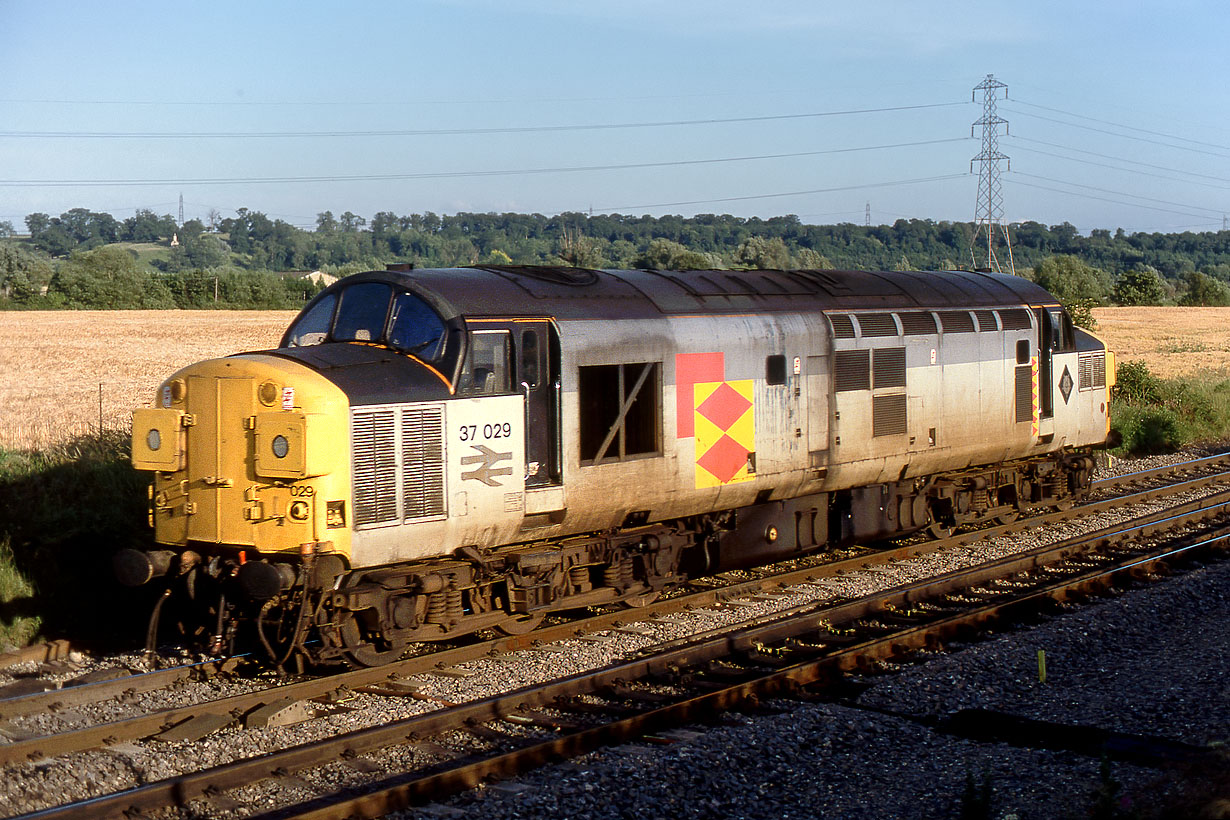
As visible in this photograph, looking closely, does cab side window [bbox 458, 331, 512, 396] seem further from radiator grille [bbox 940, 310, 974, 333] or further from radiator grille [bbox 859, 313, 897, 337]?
radiator grille [bbox 940, 310, 974, 333]

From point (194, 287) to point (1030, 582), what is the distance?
5509 cm

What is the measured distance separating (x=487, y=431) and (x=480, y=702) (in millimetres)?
2337

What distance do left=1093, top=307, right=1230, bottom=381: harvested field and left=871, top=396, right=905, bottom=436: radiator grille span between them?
23.6m

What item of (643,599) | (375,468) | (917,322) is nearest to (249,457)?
(375,468)

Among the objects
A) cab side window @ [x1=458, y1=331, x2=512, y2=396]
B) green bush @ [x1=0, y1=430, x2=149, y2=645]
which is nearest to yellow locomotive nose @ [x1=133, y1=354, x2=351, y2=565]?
cab side window @ [x1=458, y1=331, x2=512, y2=396]

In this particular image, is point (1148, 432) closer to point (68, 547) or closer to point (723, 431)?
point (723, 431)

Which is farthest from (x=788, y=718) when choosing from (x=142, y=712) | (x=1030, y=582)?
(x=1030, y=582)

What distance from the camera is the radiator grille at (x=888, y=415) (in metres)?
14.2

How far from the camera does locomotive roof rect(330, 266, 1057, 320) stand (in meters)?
10.5

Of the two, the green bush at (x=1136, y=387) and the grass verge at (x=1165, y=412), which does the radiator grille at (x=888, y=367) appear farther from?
the green bush at (x=1136, y=387)

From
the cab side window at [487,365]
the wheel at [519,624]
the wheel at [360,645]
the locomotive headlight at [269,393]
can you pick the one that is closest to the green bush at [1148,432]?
the wheel at [519,624]

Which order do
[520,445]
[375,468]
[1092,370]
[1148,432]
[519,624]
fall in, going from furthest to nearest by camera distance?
[1148,432]
[1092,370]
[519,624]
[520,445]
[375,468]

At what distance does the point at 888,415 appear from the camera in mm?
14336

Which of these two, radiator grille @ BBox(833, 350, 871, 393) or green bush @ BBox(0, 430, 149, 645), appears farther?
radiator grille @ BBox(833, 350, 871, 393)
